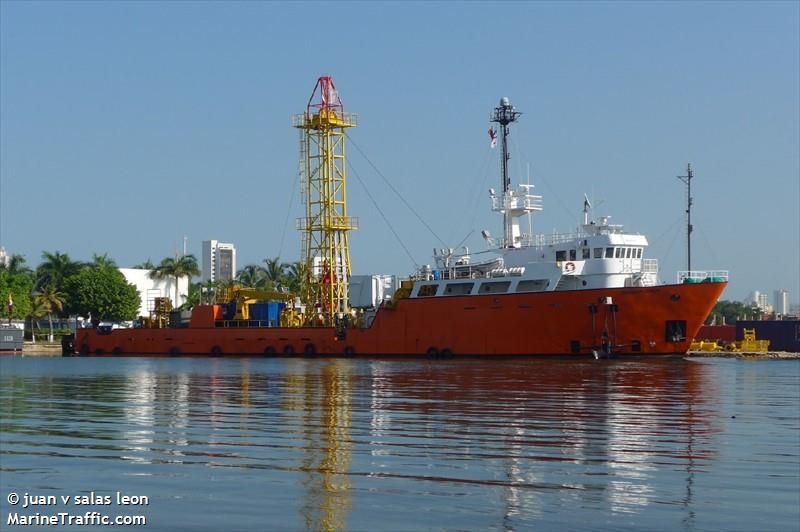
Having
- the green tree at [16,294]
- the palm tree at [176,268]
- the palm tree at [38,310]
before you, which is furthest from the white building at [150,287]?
the green tree at [16,294]

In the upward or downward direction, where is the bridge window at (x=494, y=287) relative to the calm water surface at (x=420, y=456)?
upward

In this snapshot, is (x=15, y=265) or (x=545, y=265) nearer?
(x=545, y=265)

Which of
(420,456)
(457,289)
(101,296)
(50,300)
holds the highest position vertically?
(101,296)

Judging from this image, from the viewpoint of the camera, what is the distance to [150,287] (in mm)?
110312

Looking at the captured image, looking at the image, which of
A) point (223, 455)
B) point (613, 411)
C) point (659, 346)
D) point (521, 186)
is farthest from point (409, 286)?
point (223, 455)

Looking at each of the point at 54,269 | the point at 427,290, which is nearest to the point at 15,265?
the point at 54,269

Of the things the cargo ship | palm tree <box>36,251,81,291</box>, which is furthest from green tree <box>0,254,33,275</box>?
the cargo ship

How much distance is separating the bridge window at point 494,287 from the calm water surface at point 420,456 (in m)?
17.9

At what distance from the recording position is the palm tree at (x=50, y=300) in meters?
90.9

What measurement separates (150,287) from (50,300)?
19.2 metres

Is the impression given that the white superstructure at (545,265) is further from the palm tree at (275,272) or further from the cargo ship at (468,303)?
the palm tree at (275,272)

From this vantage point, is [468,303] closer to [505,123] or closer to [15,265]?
[505,123]

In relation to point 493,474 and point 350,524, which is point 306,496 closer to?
point 350,524

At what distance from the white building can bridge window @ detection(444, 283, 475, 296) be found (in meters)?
62.7
